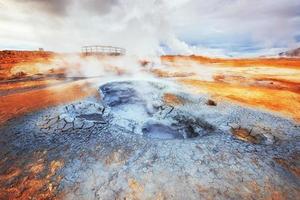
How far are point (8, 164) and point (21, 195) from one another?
38.4 inches

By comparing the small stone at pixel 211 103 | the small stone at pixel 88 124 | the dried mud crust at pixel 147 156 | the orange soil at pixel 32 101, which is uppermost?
the small stone at pixel 211 103

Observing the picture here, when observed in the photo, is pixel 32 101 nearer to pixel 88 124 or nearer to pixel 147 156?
pixel 88 124

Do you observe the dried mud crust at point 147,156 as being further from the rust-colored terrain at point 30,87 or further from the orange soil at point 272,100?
the rust-colored terrain at point 30,87

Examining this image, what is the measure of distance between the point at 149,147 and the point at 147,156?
0.32 m

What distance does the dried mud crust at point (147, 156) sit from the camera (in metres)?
3.11

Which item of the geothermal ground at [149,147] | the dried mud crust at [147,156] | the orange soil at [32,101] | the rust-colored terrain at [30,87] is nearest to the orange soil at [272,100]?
the geothermal ground at [149,147]

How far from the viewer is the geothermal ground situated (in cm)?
314

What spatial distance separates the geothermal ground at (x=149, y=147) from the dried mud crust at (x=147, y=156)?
2 cm

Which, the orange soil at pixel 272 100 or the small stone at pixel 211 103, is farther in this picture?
the small stone at pixel 211 103

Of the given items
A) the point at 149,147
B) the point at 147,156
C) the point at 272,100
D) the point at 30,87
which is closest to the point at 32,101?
the point at 30,87

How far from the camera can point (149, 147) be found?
13.7 ft

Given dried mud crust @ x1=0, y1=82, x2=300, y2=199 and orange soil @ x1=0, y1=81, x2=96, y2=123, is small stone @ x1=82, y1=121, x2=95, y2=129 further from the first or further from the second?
orange soil @ x1=0, y1=81, x2=96, y2=123

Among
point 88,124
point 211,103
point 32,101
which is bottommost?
point 88,124

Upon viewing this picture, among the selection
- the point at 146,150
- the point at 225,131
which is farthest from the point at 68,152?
the point at 225,131
